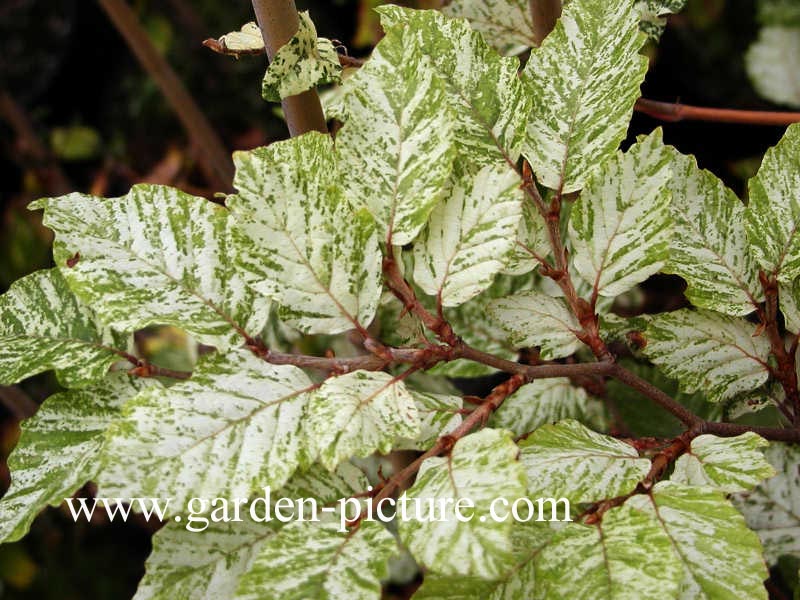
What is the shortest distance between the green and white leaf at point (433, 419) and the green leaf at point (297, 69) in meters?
0.22

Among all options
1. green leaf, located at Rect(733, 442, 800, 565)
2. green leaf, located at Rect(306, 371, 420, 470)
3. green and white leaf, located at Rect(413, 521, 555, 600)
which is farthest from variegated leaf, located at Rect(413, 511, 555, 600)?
green leaf, located at Rect(733, 442, 800, 565)

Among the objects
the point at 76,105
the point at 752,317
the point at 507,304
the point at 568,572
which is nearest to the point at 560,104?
the point at 507,304

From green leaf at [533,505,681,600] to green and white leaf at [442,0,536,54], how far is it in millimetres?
433

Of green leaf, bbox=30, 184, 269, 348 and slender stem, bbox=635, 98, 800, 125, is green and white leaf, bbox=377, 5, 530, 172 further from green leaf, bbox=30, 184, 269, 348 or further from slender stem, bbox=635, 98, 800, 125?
slender stem, bbox=635, 98, 800, 125

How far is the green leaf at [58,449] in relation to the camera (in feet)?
1.71

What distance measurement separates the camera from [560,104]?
0.54 m

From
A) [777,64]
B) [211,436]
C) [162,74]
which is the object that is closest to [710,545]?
[211,436]

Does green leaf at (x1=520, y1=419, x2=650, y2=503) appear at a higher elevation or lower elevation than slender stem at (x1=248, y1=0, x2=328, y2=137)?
lower

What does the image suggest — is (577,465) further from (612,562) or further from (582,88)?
(582,88)

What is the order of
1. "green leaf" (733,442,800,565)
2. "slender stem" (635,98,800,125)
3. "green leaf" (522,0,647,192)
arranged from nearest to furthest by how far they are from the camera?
"green leaf" (522,0,647,192) → "green leaf" (733,442,800,565) → "slender stem" (635,98,800,125)

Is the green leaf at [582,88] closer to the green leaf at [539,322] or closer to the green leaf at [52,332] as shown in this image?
the green leaf at [539,322]

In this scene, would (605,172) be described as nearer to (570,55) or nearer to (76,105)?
(570,55)

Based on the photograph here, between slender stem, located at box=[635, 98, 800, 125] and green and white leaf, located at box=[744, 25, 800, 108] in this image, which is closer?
slender stem, located at box=[635, 98, 800, 125]

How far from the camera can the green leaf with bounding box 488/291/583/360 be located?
57cm
